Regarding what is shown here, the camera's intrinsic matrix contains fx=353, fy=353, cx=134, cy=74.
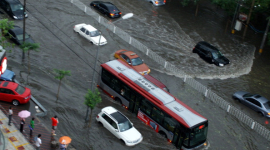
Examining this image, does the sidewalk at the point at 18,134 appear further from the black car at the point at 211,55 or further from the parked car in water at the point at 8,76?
the black car at the point at 211,55

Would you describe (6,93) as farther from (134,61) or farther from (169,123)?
(134,61)

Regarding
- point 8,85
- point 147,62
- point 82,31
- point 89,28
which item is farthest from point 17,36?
point 147,62

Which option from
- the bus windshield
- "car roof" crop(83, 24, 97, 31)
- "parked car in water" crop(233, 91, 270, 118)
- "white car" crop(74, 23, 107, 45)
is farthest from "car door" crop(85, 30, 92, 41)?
the bus windshield

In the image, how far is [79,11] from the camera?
42.8m

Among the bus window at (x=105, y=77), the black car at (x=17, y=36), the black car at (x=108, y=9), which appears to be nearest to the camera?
the bus window at (x=105, y=77)

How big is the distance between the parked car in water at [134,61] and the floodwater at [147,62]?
4.03ft

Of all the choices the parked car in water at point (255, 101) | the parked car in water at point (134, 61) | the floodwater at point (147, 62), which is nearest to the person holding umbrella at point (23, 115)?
the floodwater at point (147, 62)

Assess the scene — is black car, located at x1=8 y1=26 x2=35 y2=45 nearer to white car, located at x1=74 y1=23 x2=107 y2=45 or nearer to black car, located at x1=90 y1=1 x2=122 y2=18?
white car, located at x1=74 y1=23 x2=107 y2=45

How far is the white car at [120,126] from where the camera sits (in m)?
23.4

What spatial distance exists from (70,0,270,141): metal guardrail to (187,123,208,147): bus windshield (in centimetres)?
554

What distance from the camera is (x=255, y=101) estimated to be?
29.6 metres

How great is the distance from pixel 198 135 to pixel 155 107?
11.4 ft

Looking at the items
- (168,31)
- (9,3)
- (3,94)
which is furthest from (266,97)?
(9,3)

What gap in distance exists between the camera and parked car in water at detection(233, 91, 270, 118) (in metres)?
29.0
